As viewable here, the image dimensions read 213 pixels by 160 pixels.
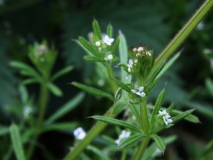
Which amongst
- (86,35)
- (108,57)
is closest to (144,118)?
(108,57)

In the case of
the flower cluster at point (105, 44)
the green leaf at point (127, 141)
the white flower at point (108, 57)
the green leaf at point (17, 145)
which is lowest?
the green leaf at point (127, 141)

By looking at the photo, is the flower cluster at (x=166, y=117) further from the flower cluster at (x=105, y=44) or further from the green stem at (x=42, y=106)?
the green stem at (x=42, y=106)

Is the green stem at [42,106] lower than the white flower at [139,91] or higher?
higher

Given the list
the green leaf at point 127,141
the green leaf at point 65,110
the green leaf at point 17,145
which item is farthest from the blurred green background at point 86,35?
the green leaf at point 127,141

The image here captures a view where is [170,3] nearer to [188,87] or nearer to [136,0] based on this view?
[136,0]

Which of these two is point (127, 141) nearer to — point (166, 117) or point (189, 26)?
point (166, 117)

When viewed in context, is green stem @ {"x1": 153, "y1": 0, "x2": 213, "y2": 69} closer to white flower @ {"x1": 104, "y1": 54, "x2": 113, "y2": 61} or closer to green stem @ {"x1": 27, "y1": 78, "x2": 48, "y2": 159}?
white flower @ {"x1": 104, "y1": 54, "x2": 113, "y2": 61}

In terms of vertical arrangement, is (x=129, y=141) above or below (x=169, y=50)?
below

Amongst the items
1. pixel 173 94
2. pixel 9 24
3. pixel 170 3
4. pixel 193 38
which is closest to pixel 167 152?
pixel 173 94
